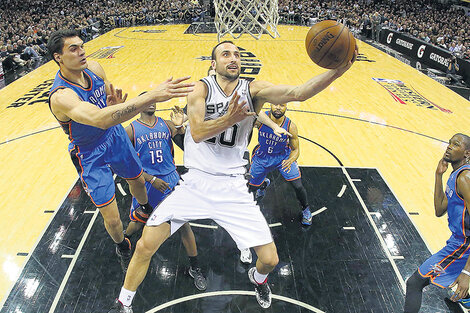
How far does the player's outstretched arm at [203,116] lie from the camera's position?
248 cm

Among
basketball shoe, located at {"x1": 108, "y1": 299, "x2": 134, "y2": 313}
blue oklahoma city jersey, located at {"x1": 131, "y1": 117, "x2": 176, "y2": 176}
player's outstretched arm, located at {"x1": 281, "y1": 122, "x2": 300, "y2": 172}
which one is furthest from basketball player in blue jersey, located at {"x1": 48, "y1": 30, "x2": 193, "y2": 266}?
player's outstretched arm, located at {"x1": 281, "y1": 122, "x2": 300, "y2": 172}

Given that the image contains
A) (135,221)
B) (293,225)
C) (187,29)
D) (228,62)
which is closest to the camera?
(228,62)

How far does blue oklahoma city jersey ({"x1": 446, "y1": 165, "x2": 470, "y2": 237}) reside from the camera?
296 centimetres

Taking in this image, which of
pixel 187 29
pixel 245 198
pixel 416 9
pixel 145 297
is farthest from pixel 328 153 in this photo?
pixel 416 9

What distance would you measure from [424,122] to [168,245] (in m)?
7.00

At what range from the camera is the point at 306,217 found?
15.4ft

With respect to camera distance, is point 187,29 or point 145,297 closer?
point 145,297

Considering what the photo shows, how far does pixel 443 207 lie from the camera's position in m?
3.22

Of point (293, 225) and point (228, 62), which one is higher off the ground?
point (228, 62)

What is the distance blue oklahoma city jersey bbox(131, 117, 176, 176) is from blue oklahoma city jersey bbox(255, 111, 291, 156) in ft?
4.14

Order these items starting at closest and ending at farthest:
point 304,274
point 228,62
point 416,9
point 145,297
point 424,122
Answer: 1. point 228,62
2. point 145,297
3. point 304,274
4. point 424,122
5. point 416,9

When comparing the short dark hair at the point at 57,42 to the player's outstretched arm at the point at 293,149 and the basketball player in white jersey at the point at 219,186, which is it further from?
the player's outstretched arm at the point at 293,149

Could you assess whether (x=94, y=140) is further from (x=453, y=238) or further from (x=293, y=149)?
(x=453, y=238)

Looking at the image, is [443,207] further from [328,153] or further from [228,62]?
[328,153]
